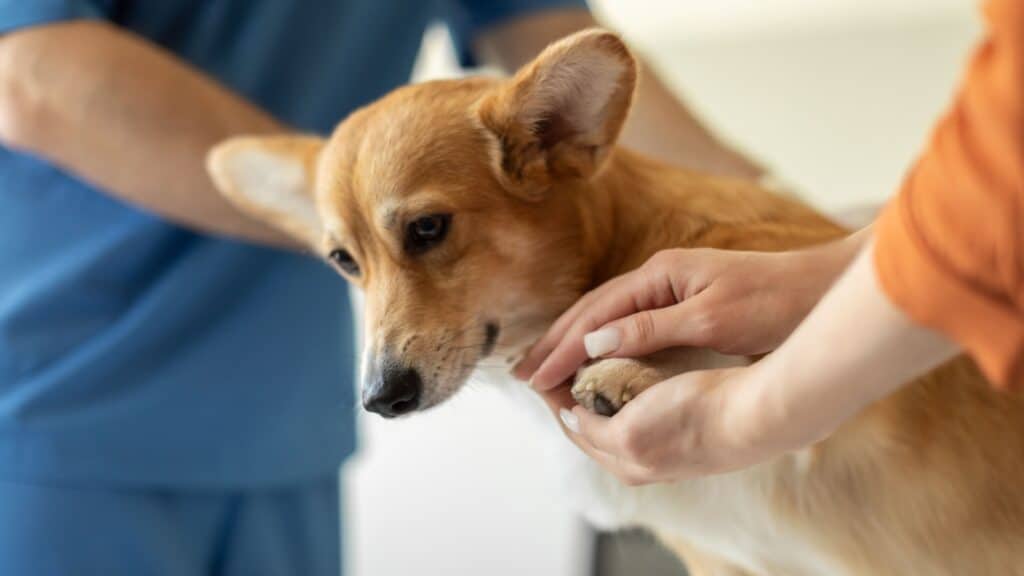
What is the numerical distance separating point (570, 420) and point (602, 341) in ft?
0.21

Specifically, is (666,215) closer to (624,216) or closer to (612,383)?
(624,216)

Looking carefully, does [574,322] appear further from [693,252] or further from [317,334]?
[317,334]

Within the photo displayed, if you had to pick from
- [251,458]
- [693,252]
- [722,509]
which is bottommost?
[251,458]

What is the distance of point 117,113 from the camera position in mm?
1060

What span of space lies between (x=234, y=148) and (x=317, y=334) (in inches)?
14.2

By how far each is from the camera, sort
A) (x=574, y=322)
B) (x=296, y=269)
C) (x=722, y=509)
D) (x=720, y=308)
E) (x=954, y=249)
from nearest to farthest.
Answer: (x=954, y=249)
(x=720, y=308)
(x=574, y=322)
(x=722, y=509)
(x=296, y=269)

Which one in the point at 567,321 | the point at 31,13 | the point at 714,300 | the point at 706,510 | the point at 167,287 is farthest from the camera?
the point at 167,287

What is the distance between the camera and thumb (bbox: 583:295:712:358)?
71 centimetres

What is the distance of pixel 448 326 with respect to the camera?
94 cm

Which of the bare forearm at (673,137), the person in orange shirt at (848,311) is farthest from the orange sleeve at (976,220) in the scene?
the bare forearm at (673,137)

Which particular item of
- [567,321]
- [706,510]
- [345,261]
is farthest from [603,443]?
[345,261]

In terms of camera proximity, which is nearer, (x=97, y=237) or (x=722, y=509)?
(x=722, y=509)

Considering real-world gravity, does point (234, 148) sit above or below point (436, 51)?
above

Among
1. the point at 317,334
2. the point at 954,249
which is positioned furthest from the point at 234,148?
the point at 954,249
